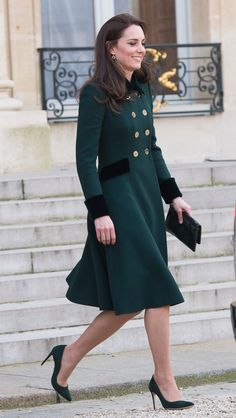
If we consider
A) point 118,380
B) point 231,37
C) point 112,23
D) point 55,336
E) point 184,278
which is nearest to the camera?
point 112,23

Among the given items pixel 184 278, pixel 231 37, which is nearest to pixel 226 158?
pixel 231 37

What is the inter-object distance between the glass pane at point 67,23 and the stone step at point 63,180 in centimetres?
248

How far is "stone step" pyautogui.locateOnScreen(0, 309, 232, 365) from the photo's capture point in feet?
26.4

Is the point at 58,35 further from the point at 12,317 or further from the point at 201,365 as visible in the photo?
the point at 201,365

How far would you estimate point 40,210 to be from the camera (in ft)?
33.5

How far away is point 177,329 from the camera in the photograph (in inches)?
335

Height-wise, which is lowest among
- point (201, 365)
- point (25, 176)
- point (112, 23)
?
point (201, 365)

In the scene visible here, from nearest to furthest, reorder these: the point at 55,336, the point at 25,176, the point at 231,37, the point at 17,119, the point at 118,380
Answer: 1. the point at 118,380
2. the point at 55,336
3. the point at 25,176
4. the point at 17,119
5. the point at 231,37

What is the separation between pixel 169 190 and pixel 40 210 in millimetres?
3877

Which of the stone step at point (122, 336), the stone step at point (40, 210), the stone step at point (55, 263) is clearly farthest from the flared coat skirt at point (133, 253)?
the stone step at point (40, 210)

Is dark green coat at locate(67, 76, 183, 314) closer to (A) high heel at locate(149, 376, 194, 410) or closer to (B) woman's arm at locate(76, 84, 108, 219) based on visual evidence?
(B) woman's arm at locate(76, 84, 108, 219)

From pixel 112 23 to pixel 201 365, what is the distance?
8.05 ft

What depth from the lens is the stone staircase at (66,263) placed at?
27.7 feet

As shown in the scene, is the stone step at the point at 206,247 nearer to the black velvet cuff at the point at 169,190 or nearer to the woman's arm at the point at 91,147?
the black velvet cuff at the point at 169,190
